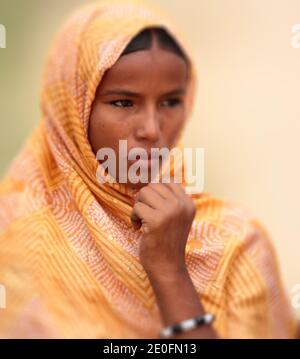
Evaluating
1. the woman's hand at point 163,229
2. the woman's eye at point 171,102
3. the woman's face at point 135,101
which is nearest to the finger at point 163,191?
the woman's hand at point 163,229

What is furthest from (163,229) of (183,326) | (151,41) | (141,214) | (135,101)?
(151,41)

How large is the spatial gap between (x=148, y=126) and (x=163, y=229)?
256 mm

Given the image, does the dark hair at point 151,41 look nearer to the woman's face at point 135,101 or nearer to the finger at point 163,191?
the woman's face at point 135,101

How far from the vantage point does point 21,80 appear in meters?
2.47

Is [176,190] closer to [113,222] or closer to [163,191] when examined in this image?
[163,191]

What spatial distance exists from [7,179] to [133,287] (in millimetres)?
427

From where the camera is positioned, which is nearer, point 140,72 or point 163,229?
point 163,229

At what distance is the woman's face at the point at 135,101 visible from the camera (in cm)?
121

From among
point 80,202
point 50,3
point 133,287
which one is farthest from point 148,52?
point 50,3

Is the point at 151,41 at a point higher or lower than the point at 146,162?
higher

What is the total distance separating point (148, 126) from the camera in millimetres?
1202

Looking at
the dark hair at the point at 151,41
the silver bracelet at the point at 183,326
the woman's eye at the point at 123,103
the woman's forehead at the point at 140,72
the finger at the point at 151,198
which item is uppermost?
the dark hair at the point at 151,41

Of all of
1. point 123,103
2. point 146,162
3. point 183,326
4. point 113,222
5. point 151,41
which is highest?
point 151,41
